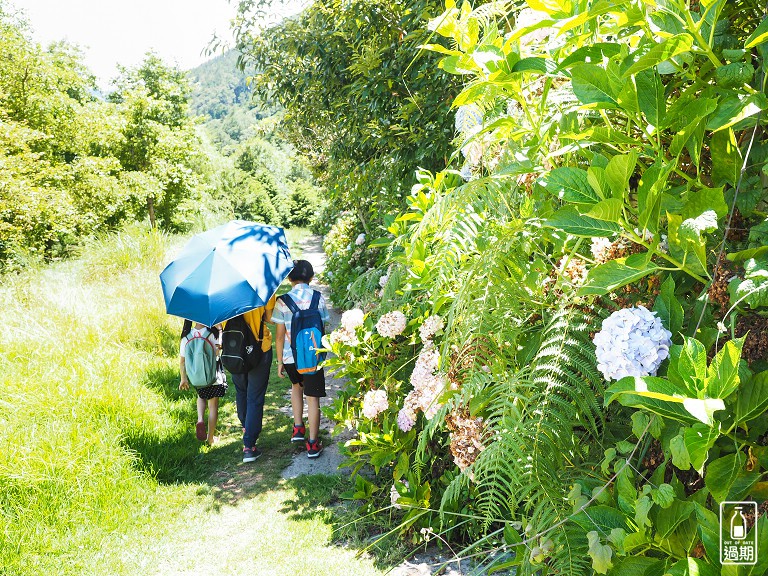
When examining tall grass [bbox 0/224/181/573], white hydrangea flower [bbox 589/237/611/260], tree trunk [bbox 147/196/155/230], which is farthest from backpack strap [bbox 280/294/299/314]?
tree trunk [bbox 147/196/155/230]

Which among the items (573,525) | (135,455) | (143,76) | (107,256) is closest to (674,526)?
(573,525)

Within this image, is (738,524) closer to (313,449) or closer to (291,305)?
(291,305)

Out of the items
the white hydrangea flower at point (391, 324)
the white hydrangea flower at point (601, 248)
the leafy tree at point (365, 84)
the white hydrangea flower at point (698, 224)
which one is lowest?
the white hydrangea flower at point (391, 324)

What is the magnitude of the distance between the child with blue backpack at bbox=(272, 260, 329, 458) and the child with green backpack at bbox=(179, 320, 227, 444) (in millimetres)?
649

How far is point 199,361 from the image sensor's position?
5.16m

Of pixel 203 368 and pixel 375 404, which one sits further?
pixel 203 368

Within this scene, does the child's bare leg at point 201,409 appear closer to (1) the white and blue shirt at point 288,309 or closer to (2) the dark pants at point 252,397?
(2) the dark pants at point 252,397

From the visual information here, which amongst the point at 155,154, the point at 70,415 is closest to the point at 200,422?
the point at 70,415

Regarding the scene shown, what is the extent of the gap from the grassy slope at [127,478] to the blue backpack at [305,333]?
0.99 metres

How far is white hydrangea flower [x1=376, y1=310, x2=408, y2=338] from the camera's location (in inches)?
138

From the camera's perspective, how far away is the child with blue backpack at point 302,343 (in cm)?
496

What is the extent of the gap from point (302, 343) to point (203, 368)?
1.05 m

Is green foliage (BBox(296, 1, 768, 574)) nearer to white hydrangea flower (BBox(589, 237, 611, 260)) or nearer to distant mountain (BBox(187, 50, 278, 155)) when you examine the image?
white hydrangea flower (BBox(589, 237, 611, 260))

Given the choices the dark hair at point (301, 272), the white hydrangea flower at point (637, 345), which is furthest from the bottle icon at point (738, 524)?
the dark hair at point (301, 272)
